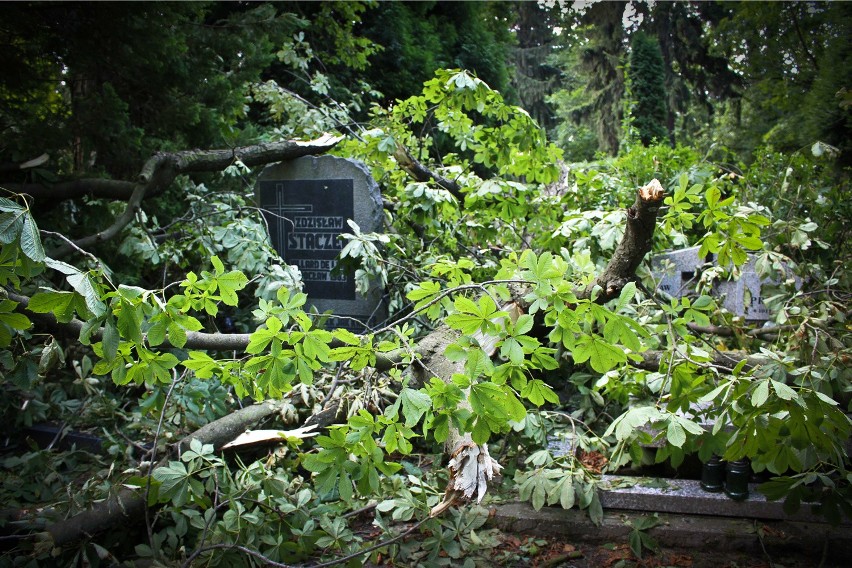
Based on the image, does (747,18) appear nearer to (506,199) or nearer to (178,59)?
(506,199)

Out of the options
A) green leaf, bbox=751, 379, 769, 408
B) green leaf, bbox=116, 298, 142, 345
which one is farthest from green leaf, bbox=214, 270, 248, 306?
green leaf, bbox=751, 379, 769, 408

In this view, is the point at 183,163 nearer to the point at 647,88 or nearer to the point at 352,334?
the point at 352,334

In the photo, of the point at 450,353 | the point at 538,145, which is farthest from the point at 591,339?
the point at 538,145

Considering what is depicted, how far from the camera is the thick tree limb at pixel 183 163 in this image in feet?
12.2

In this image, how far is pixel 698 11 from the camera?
770 inches

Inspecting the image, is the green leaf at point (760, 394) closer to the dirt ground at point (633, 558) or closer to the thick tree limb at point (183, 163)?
the dirt ground at point (633, 558)

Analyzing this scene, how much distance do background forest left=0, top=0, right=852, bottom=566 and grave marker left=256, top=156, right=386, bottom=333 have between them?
0.72 ft

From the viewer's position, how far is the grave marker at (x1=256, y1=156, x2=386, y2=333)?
16.3 feet

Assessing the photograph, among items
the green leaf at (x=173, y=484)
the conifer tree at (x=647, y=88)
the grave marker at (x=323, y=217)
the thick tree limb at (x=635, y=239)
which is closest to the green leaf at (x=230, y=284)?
the green leaf at (x=173, y=484)

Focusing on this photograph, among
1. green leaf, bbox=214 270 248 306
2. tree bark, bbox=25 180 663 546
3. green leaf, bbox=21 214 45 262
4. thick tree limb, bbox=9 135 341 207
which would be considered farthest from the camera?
thick tree limb, bbox=9 135 341 207

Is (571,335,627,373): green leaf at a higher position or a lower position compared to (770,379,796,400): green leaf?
higher

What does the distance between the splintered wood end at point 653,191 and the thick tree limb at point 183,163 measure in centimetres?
280

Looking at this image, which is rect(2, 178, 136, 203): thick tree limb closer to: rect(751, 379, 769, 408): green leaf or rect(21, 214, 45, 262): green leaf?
rect(21, 214, 45, 262): green leaf

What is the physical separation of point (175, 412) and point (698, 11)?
21.4 meters
